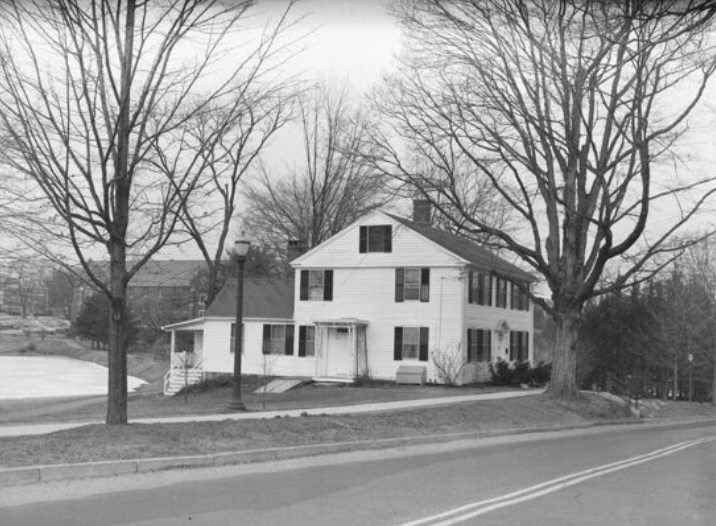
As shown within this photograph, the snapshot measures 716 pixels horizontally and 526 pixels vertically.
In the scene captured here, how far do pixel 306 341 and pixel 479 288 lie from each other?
788cm

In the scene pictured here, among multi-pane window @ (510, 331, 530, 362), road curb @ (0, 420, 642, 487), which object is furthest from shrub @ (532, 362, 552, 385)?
road curb @ (0, 420, 642, 487)

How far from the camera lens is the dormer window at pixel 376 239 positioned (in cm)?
3472

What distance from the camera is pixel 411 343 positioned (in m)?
34.0

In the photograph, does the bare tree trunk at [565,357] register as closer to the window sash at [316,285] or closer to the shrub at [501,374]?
the shrub at [501,374]

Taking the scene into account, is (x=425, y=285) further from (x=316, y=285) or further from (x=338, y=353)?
(x=316, y=285)

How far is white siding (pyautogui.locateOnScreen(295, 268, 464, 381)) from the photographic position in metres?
33.3

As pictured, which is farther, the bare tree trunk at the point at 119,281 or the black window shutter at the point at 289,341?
the black window shutter at the point at 289,341

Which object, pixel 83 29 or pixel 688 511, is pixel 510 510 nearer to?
pixel 688 511

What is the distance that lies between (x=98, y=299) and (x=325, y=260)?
45875 millimetres

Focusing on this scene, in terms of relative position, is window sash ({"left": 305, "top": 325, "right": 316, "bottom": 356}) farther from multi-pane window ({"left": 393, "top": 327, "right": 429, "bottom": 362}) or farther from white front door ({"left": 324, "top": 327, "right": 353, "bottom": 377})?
multi-pane window ({"left": 393, "top": 327, "right": 429, "bottom": 362})

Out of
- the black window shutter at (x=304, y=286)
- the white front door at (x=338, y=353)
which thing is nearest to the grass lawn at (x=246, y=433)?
the white front door at (x=338, y=353)

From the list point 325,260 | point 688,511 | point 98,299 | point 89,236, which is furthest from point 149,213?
point 98,299

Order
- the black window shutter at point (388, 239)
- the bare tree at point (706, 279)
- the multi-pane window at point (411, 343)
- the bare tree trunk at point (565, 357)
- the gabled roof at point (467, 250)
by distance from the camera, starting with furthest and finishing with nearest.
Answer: the bare tree at point (706, 279) < the black window shutter at point (388, 239) < the gabled roof at point (467, 250) < the multi-pane window at point (411, 343) < the bare tree trunk at point (565, 357)

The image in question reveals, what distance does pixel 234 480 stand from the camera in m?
10.1
